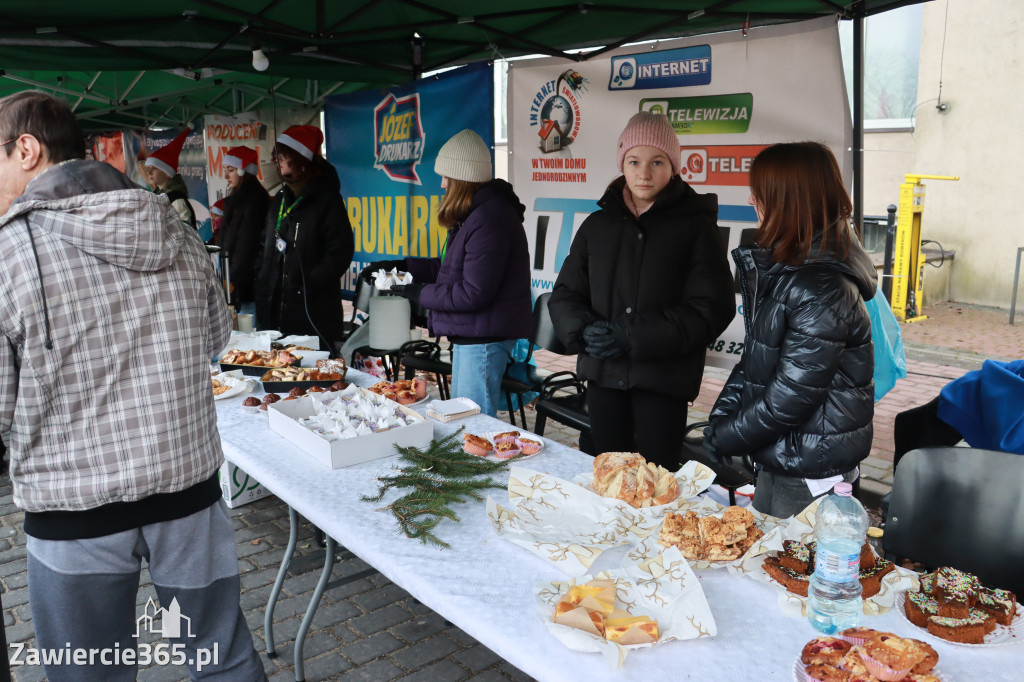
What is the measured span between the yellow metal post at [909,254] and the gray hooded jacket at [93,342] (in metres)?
9.07

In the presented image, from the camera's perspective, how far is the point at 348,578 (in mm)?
2773

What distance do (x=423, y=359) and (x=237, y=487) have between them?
1531 mm

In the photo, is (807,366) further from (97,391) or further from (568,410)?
(568,410)

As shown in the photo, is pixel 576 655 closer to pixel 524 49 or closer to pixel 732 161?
pixel 732 161

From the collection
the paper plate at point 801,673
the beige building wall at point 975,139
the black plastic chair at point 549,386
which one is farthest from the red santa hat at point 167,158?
the beige building wall at point 975,139

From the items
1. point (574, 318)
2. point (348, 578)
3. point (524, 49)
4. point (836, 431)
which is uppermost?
point (524, 49)

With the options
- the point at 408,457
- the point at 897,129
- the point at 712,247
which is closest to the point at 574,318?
the point at 712,247

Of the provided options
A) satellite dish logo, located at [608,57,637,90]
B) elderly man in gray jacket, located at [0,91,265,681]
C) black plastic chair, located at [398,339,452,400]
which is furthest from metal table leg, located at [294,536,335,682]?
satellite dish logo, located at [608,57,637,90]

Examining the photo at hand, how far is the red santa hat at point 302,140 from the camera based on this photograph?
4.52 metres

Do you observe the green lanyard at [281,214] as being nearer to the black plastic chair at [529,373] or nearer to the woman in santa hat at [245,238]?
the woman in santa hat at [245,238]

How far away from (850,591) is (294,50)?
4829 millimetres

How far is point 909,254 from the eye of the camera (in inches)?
357

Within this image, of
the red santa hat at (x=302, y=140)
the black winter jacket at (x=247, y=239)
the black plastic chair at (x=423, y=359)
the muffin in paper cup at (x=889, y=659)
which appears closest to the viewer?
the muffin in paper cup at (x=889, y=659)

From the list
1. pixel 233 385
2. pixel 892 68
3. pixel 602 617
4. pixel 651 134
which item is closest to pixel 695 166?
pixel 651 134
